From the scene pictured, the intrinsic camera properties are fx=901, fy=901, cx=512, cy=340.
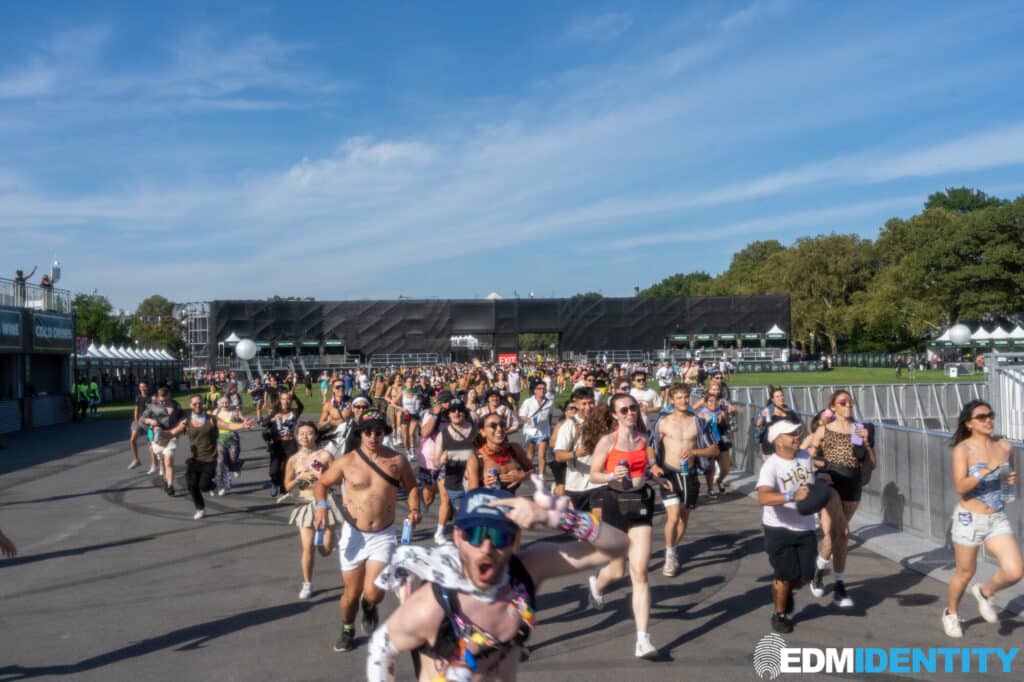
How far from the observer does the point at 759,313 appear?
80688mm

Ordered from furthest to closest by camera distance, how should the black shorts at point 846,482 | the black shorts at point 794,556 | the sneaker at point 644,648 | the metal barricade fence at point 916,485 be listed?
1. the metal barricade fence at point 916,485
2. the black shorts at point 846,482
3. the black shorts at point 794,556
4. the sneaker at point 644,648

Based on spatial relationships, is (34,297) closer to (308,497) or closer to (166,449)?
(166,449)

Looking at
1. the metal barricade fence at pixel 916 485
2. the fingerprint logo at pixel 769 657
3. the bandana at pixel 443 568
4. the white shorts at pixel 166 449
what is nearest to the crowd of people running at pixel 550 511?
the bandana at pixel 443 568

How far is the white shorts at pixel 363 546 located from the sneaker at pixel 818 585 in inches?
146

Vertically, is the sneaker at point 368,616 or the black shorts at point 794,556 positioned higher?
the black shorts at point 794,556

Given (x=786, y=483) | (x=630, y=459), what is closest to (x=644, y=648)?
(x=630, y=459)

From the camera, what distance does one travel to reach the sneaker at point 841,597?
7328 millimetres

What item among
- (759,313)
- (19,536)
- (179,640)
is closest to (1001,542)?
(179,640)

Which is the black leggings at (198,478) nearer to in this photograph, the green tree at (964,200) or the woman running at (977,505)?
the woman running at (977,505)

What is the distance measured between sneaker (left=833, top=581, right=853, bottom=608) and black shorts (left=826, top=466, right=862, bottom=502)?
936mm

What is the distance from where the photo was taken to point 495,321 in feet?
255

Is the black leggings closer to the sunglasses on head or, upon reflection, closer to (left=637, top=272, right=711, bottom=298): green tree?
the sunglasses on head

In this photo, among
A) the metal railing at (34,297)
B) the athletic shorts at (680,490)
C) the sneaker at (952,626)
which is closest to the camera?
the sneaker at (952,626)

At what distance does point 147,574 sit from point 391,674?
7053 millimetres
